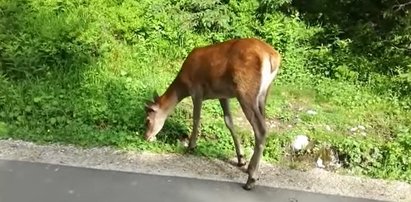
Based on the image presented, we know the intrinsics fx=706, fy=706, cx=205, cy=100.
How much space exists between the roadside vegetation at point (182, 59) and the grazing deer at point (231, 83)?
372mm

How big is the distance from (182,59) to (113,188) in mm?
3257

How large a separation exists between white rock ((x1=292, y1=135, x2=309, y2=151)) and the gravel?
0.35 m

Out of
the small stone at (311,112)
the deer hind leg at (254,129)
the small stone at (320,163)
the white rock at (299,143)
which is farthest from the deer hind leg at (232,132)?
the small stone at (311,112)

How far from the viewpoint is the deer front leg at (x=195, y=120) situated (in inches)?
264

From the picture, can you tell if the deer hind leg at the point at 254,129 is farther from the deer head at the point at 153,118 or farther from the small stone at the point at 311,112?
the small stone at the point at 311,112

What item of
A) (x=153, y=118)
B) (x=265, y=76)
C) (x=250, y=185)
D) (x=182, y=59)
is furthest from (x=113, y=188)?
(x=182, y=59)

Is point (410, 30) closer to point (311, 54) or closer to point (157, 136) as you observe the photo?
point (311, 54)

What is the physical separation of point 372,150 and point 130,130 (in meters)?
2.44

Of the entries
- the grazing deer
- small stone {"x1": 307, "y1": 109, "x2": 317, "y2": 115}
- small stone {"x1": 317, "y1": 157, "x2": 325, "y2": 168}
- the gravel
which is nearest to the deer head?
the grazing deer

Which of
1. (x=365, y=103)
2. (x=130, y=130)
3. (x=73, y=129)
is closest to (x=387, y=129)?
(x=365, y=103)

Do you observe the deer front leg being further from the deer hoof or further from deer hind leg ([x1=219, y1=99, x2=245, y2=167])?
the deer hoof

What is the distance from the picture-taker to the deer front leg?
264 inches

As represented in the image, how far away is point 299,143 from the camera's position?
7.04 meters

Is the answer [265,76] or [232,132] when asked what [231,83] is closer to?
[265,76]
